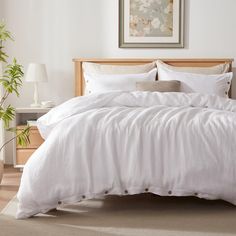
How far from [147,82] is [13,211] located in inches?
76.9

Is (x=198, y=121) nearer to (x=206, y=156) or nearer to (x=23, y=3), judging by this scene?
(x=206, y=156)

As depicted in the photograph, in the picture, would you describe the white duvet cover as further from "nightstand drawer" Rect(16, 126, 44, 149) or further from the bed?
"nightstand drawer" Rect(16, 126, 44, 149)

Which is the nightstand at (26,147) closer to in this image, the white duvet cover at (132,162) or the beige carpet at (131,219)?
the beige carpet at (131,219)

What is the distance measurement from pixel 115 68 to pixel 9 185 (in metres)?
1.62

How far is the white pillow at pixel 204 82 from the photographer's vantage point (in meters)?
5.05

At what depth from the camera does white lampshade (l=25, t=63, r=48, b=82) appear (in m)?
5.23

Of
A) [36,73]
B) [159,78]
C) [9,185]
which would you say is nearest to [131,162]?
[9,185]

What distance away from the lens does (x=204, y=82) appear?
506 cm

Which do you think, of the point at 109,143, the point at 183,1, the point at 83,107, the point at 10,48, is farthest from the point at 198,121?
the point at 10,48

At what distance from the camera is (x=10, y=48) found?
5.58 metres

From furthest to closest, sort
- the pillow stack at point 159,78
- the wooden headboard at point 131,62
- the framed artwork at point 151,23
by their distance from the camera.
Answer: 1. the framed artwork at point 151,23
2. the wooden headboard at point 131,62
3. the pillow stack at point 159,78

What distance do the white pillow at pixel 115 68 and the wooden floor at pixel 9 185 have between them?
1.25m

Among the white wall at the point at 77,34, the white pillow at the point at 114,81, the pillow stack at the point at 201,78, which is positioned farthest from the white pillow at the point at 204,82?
the white wall at the point at 77,34

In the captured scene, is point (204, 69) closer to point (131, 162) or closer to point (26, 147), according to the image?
point (26, 147)
